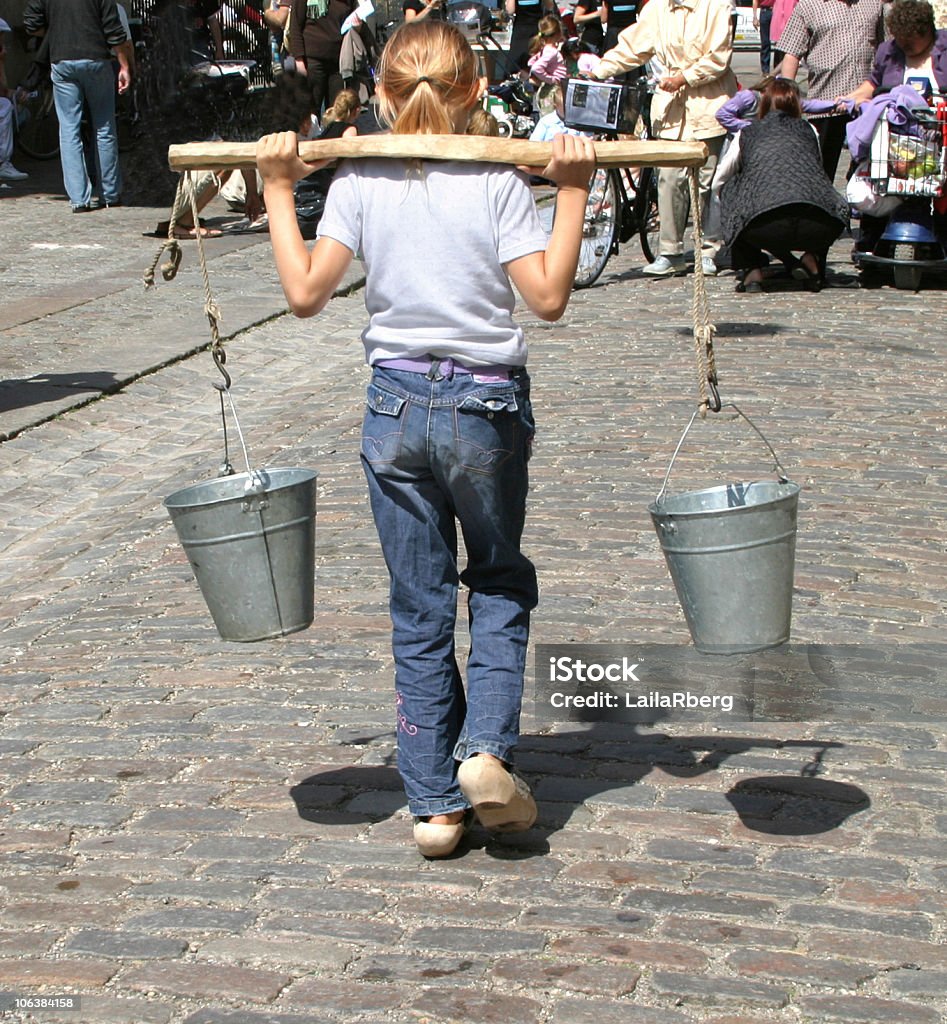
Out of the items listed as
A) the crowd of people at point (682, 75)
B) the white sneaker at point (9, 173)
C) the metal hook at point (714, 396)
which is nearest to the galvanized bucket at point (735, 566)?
the metal hook at point (714, 396)

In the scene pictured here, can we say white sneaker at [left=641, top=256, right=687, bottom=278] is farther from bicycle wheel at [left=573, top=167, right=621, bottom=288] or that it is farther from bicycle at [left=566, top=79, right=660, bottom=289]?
bicycle wheel at [left=573, top=167, right=621, bottom=288]

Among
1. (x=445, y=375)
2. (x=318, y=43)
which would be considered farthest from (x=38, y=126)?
(x=445, y=375)

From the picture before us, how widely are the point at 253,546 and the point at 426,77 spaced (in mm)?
1078

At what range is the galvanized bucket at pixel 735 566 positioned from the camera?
3449 mm

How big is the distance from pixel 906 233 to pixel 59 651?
7775 millimetres

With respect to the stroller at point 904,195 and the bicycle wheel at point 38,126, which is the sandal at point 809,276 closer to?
the stroller at point 904,195

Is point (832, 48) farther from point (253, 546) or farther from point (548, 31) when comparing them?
point (253, 546)

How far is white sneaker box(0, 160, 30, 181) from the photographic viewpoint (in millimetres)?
17352

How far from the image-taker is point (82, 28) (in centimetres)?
1444

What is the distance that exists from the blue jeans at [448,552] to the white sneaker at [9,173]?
49.4 ft

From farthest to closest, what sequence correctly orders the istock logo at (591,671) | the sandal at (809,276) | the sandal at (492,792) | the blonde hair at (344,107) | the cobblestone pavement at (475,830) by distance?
the blonde hair at (344,107), the sandal at (809,276), the istock logo at (591,671), the sandal at (492,792), the cobblestone pavement at (475,830)

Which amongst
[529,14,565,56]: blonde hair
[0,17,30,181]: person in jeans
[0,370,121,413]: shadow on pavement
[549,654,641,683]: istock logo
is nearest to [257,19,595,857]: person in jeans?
[549,654,641,683]: istock logo

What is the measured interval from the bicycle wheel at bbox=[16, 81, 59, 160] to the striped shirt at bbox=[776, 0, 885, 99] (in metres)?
9.24

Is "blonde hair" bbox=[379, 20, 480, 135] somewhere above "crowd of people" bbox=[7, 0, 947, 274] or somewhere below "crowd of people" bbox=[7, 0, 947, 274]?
above
